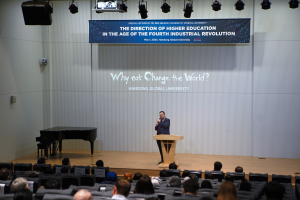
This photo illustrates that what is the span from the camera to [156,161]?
8875 millimetres

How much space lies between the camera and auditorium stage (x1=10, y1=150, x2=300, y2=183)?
8.04 m

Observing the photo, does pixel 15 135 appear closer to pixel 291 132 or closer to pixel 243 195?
pixel 243 195

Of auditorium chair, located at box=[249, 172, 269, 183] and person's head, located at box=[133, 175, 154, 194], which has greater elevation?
person's head, located at box=[133, 175, 154, 194]

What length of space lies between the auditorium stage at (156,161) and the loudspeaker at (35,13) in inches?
141

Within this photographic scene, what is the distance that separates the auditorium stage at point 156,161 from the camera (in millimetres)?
8039

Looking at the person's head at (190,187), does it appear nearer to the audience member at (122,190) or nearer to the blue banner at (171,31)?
the audience member at (122,190)

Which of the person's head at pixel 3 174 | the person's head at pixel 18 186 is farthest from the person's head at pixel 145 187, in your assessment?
the person's head at pixel 3 174

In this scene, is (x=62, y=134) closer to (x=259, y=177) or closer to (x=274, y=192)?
(x=259, y=177)

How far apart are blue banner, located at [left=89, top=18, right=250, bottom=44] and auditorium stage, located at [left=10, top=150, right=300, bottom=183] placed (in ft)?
10.6

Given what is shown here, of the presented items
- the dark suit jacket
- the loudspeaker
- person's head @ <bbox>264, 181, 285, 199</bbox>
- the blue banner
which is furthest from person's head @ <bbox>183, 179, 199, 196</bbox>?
the blue banner

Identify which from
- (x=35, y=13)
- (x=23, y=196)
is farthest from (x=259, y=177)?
(x=35, y=13)

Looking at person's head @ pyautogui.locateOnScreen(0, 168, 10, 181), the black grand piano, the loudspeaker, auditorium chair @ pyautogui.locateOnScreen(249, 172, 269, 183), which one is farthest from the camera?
the black grand piano

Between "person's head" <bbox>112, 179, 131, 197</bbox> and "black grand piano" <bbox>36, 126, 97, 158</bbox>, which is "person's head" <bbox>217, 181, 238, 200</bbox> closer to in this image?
"person's head" <bbox>112, 179, 131, 197</bbox>

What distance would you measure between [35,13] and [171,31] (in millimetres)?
3652
